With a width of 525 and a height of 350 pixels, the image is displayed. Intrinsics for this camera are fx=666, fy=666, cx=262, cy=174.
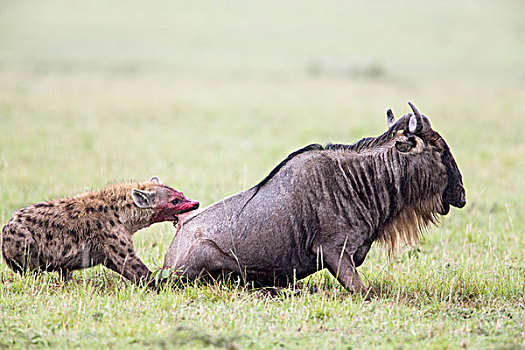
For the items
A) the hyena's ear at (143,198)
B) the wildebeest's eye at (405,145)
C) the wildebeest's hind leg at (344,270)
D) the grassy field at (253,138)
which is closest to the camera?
the grassy field at (253,138)

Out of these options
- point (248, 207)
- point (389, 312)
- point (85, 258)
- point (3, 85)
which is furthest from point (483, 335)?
point (3, 85)

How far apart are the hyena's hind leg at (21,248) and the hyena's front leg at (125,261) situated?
725 mm

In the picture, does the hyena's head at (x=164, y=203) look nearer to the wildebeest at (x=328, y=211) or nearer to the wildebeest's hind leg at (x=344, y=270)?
the wildebeest at (x=328, y=211)

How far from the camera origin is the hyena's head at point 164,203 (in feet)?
23.7

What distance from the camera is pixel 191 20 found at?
55.2m

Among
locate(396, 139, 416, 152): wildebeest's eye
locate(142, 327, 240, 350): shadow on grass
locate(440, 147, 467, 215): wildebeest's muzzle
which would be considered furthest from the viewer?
locate(440, 147, 467, 215): wildebeest's muzzle

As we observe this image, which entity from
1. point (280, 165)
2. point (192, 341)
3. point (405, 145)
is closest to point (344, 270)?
point (280, 165)

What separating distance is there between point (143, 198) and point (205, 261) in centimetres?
115

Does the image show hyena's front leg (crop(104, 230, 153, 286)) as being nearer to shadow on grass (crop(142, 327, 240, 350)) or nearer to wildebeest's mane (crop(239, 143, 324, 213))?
wildebeest's mane (crop(239, 143, 324, 213))

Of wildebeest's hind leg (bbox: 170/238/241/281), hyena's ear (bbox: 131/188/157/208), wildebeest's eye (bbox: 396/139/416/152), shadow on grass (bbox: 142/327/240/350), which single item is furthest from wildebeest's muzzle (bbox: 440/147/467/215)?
hyena's ear (bbox: 131/188/157/208)

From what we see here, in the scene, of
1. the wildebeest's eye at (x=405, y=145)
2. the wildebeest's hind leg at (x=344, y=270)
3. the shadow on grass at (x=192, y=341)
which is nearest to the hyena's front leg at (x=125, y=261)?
the shadow on grass at (x=192, y=341)

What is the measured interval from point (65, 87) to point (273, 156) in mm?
12913

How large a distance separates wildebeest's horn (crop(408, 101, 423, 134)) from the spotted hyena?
2.88 meters

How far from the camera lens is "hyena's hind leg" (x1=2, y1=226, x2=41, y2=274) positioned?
6707 millimetres
